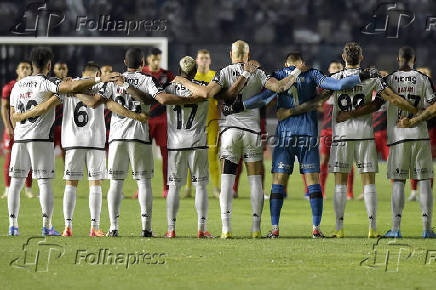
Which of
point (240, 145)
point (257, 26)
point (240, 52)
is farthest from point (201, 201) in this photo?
point (257, 26)

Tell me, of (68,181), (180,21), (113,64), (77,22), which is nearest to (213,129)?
(68,181)

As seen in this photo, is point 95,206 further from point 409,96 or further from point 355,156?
point 409,96

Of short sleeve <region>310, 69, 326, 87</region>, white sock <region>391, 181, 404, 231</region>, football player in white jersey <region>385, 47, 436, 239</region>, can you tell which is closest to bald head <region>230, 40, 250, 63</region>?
short sleeve <region>310, 69, 326, 87</region>

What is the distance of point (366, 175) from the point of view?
32.9 ft

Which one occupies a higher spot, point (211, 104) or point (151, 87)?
point (211, 104)

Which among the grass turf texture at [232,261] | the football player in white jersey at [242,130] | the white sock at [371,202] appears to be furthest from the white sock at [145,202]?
the white sock at [371,202]

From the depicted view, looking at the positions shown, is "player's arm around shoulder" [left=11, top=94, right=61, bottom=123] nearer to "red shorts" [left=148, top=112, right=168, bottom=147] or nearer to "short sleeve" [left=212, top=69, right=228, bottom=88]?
"short sleeve" [left=212, top=69, right=228, bottom=88]

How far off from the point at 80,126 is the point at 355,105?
111 inches

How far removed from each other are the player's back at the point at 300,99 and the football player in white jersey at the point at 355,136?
26 centimetres

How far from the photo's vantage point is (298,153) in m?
9.88

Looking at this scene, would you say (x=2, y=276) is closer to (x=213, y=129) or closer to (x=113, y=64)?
(x=213, y=129)

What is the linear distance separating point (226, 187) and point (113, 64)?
14.0 m

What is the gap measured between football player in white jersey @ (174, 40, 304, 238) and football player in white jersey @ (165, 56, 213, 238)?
18 cm

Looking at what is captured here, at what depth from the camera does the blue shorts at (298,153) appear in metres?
9.82
